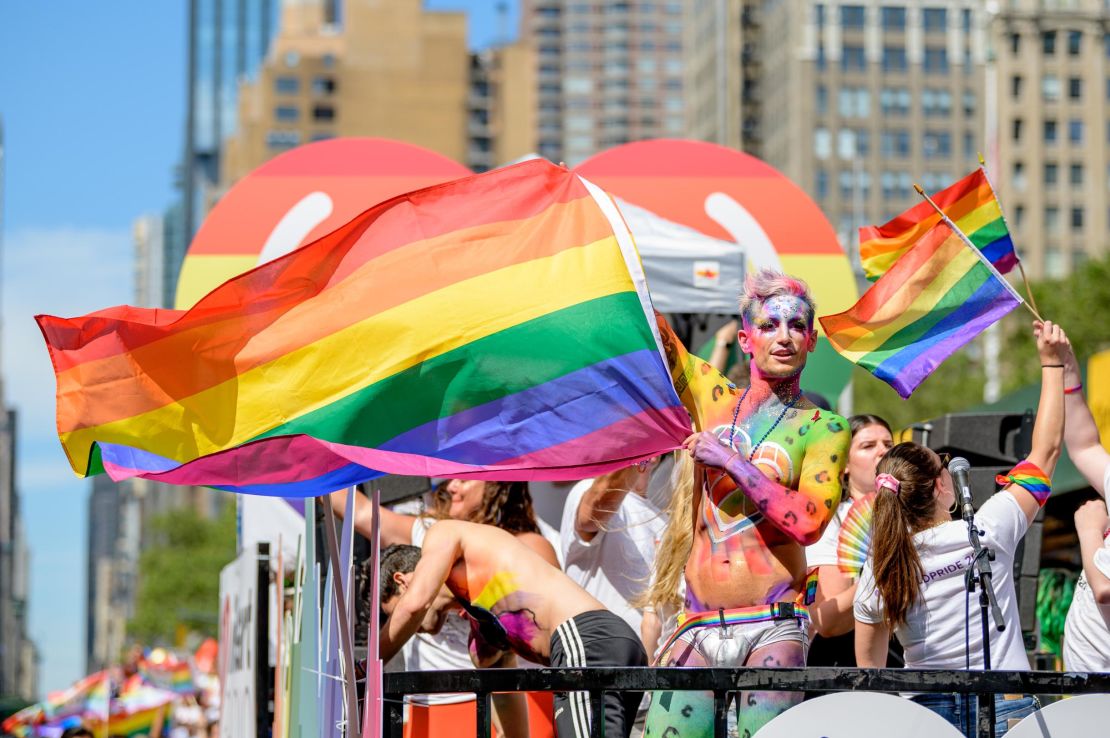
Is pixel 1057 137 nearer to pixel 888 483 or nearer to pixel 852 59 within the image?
pixel 852 59

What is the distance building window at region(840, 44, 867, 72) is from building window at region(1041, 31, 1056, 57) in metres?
14.8

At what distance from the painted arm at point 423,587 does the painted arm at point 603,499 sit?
1.30 m

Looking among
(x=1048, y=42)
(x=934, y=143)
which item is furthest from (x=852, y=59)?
(x=1048, y=42)

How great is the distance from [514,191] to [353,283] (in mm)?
689

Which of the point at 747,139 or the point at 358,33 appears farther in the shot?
the point at 358,33

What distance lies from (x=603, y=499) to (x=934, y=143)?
126747 mm

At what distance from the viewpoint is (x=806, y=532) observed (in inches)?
236

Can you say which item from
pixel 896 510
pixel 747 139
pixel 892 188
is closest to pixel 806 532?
pixel 896 510

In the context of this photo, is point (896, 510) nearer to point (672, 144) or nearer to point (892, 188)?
point (672, 144)

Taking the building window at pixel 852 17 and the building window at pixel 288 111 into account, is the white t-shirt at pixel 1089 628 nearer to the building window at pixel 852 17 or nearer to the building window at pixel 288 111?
the building window at pixel 852 17

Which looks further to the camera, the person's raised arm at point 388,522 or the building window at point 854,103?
the building window at point 854,103

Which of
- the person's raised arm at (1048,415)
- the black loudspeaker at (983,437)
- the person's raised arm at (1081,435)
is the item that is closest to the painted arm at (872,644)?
the person's raised arm at (1048,415)

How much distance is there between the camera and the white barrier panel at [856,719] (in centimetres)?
535

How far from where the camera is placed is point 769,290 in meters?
6.50
